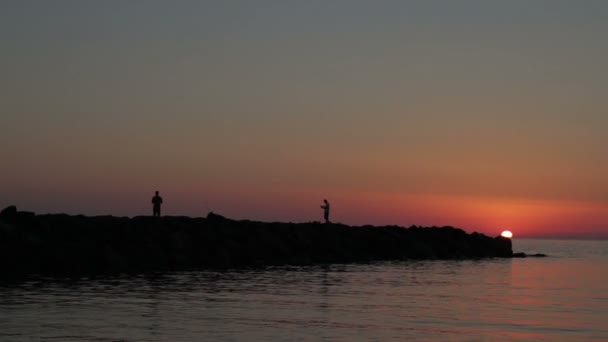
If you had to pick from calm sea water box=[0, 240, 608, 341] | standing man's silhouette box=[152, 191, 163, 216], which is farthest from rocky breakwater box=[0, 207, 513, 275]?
calm sea water box=[0, 240, 608, 341]

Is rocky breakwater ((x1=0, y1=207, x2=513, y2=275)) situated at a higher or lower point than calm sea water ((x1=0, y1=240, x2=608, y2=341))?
higher

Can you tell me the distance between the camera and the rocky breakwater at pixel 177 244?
1464 inches

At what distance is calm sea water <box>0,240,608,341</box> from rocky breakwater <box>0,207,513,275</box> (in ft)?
14.2

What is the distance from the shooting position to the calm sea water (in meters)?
19.0

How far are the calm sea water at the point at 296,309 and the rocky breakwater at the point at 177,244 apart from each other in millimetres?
4341

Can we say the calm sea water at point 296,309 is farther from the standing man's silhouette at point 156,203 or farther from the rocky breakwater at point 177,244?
the standing man's silhouette at point 156,203

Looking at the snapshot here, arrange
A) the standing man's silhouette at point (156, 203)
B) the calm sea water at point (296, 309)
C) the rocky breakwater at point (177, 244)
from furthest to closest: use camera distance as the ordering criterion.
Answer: the standing man's silhouette at point (156, 203) < the rocky breakwater at point (177, 244) < the calm sea water at point (296, 309)

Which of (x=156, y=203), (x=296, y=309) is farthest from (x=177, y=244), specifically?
(x=296, y=309)

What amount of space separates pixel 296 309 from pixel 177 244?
21.4 m

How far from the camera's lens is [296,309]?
78.7ft

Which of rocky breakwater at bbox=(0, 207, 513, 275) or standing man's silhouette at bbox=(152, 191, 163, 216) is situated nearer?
rocky breakwater at bbox=(0, 207, 513, 275)

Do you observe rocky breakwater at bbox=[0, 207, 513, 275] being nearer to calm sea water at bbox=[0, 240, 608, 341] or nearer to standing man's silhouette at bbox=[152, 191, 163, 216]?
standing man's silhouette at bbox=[152, 191, 163, 216]

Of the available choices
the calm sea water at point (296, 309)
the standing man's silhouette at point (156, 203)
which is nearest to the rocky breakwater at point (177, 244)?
the standing man's silhouette at point (156, 203)

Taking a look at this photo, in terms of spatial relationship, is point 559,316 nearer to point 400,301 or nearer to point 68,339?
point 400,301
